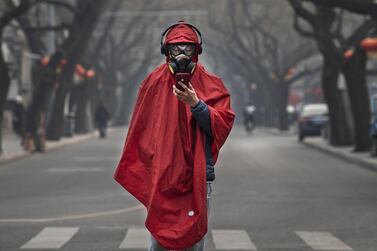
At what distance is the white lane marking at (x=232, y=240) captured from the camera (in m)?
11.8

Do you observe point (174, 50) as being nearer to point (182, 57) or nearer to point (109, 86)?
point (182, 57)

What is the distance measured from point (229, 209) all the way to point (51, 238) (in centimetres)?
422

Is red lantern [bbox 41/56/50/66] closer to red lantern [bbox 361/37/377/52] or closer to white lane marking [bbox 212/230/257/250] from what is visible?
red lantern [bbox 361/37/377/52]

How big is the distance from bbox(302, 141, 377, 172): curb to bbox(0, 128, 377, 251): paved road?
33cm

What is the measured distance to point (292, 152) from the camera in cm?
3725

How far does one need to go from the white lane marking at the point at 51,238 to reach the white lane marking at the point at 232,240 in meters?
1.66

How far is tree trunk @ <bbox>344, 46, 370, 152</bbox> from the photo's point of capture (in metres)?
32.6

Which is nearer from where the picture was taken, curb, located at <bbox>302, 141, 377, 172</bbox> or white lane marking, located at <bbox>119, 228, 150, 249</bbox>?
white lane marking, located at <bbox>119, 228, 150, 249</bbox>

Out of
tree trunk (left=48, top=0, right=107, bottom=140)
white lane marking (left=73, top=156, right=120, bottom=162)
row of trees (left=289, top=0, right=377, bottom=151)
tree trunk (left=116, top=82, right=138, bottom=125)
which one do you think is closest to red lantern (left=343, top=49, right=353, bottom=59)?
row of trees (left=289, top=0, right=377, bottom=151)

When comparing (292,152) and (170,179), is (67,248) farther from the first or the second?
(292,152)

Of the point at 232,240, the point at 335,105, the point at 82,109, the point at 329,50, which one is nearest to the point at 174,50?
the point at 232,240

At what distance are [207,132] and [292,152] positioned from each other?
30.7 m

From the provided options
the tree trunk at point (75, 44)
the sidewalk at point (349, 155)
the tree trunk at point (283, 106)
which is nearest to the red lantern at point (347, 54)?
the sidewalk at point (349, 155)

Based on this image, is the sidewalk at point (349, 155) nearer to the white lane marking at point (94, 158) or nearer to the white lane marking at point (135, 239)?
the white lane marking at point (94, 158)
